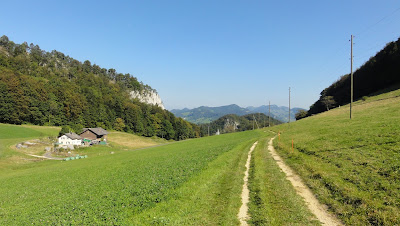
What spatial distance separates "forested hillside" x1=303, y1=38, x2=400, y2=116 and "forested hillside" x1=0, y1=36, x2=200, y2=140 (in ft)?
419

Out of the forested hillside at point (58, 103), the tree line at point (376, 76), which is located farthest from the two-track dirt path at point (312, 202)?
the forested hillside at point (58, 103)

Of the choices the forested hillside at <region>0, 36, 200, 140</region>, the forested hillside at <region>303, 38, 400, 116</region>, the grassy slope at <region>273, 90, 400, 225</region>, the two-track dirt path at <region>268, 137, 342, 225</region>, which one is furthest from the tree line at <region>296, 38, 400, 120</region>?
the forested hillside at <region>0, 36, 200, 140</region>

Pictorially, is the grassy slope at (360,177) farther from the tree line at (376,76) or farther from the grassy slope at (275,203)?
the tree line at (376,76)

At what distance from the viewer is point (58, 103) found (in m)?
127

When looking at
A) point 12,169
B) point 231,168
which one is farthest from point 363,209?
point 12,169

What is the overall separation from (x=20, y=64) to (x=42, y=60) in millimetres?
43486

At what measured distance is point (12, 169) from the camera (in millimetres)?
45188

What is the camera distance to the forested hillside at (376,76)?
78375 mm

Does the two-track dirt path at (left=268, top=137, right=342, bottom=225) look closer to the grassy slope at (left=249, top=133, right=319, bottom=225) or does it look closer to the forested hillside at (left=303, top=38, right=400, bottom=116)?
the grassy slope at (left=249, top=133, right=319, bottom=225)

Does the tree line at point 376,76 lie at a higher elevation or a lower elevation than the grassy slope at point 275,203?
higher

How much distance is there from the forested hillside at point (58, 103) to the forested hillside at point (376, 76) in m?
128

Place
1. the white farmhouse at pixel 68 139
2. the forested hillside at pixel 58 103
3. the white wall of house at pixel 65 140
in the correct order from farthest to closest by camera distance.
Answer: the forested hillside at pixel 58 103 < the white farmhouse at pixel 68 139 < the white wall of house at pixel 65 140

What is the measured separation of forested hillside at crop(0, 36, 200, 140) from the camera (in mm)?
106312

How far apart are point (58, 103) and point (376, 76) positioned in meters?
165
